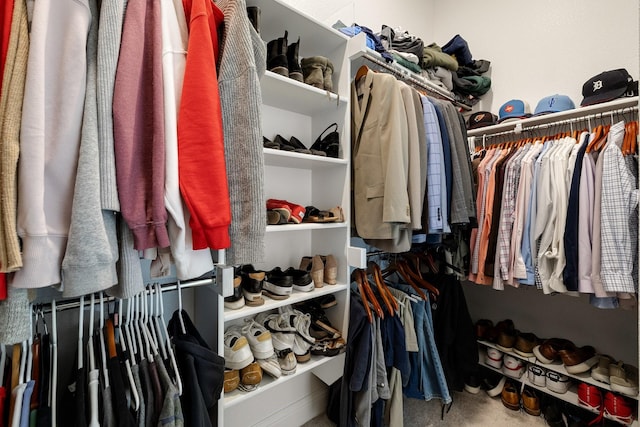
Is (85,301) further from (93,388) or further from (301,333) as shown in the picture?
(301,333)

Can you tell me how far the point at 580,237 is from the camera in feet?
3.96

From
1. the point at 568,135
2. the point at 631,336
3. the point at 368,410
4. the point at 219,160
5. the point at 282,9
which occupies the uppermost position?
the point at 282,9

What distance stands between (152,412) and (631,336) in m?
2.26

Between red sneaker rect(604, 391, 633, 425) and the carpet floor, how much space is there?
1.04 ft

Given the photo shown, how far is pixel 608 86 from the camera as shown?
135cm

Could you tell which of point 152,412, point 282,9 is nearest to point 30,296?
point 152,412

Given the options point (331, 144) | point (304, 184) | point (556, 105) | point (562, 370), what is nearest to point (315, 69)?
point (331, 144)

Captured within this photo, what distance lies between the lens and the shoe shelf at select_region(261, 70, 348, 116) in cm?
108

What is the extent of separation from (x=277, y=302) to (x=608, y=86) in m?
1.90

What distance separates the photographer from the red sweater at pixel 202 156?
0.57 meters

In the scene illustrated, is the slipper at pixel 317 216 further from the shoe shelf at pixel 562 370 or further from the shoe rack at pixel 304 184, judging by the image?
the shoe shelf at pixel 562 370

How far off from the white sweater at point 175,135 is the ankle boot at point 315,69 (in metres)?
0.62

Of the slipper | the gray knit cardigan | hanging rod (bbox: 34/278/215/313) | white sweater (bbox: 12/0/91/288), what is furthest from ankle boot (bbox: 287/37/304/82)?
hanging rod (bbox: 34/278/215/313)

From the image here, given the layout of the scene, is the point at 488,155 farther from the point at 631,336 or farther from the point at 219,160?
the point at 219,160
